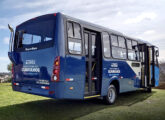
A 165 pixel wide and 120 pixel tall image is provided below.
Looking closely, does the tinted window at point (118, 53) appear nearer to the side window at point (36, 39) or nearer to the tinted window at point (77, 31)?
the tinted window at point (77, 31)

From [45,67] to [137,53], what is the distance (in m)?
6.16

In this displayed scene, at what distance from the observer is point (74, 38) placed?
584cm

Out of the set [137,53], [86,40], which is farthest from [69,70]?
[137,53]

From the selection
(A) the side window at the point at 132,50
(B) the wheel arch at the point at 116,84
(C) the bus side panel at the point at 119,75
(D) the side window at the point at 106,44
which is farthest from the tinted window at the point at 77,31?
(A) the side window at the point at 132,50

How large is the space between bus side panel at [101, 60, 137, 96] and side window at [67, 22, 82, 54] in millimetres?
1657

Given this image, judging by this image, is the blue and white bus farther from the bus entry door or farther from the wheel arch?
the bus entry door

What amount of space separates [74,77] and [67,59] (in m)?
0.65

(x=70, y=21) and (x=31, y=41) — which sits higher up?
(x=70, y=21)

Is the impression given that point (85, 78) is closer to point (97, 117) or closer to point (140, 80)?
point (97, 117)

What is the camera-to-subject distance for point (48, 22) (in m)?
→ 5.74

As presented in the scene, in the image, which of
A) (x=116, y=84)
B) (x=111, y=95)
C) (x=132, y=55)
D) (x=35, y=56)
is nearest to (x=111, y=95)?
(x=111, y=95)

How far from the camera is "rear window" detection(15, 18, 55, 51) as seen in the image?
5.62 meters

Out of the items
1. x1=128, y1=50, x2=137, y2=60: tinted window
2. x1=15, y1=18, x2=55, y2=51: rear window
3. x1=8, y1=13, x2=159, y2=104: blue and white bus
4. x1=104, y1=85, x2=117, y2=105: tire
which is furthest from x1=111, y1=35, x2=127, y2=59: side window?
x1=15, y1=18, x2=55, y2=51: rear window

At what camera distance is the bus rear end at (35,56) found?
17.7 ft
